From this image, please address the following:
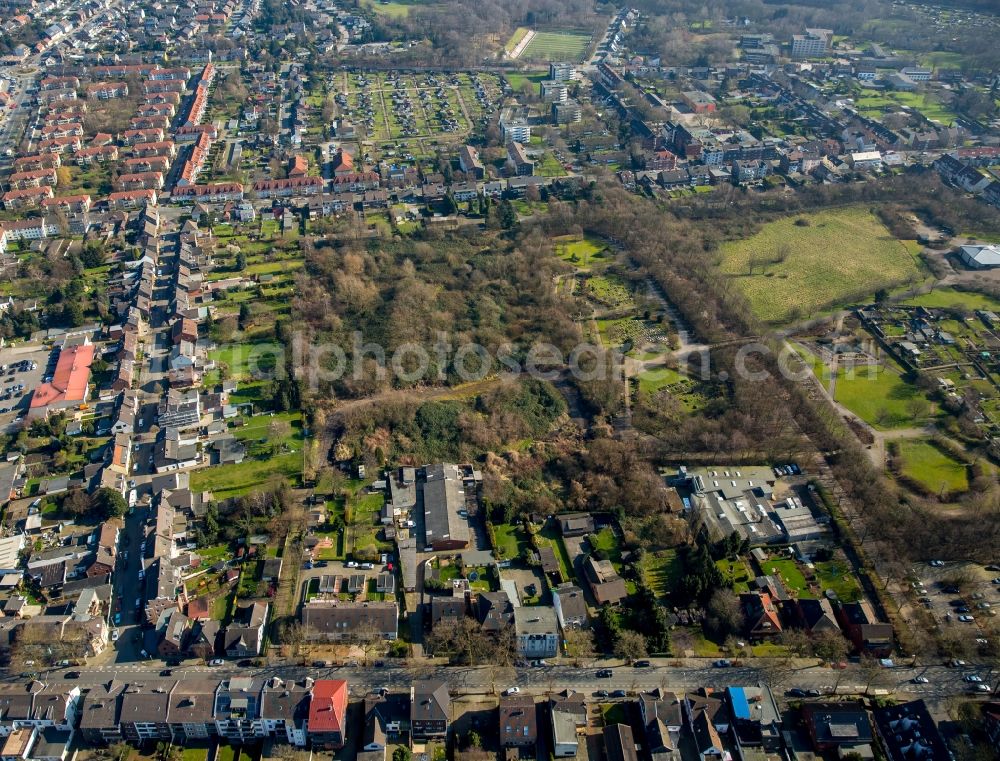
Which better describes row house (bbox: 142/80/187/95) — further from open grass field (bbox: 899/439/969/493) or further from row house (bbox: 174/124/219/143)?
open grass field (bbox: 899/439/969/493)

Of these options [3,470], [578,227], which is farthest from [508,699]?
[578,227]

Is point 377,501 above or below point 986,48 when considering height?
below

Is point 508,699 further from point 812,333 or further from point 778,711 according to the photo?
point 812,333

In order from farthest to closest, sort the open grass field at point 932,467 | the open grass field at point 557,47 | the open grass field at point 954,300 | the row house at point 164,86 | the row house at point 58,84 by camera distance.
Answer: the open grass field at point 557,47 → the row house at point 164,86 → the row house at point 58,84 → the open grass field at point 954,300 → the open grass field at point 932,467

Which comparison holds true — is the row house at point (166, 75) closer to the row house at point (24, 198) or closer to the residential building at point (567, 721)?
the row house at point (24, 198)

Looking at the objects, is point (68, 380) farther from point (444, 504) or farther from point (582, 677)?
point (582, 677)

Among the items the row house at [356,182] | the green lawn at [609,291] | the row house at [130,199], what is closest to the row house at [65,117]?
the row house at [130,199]
